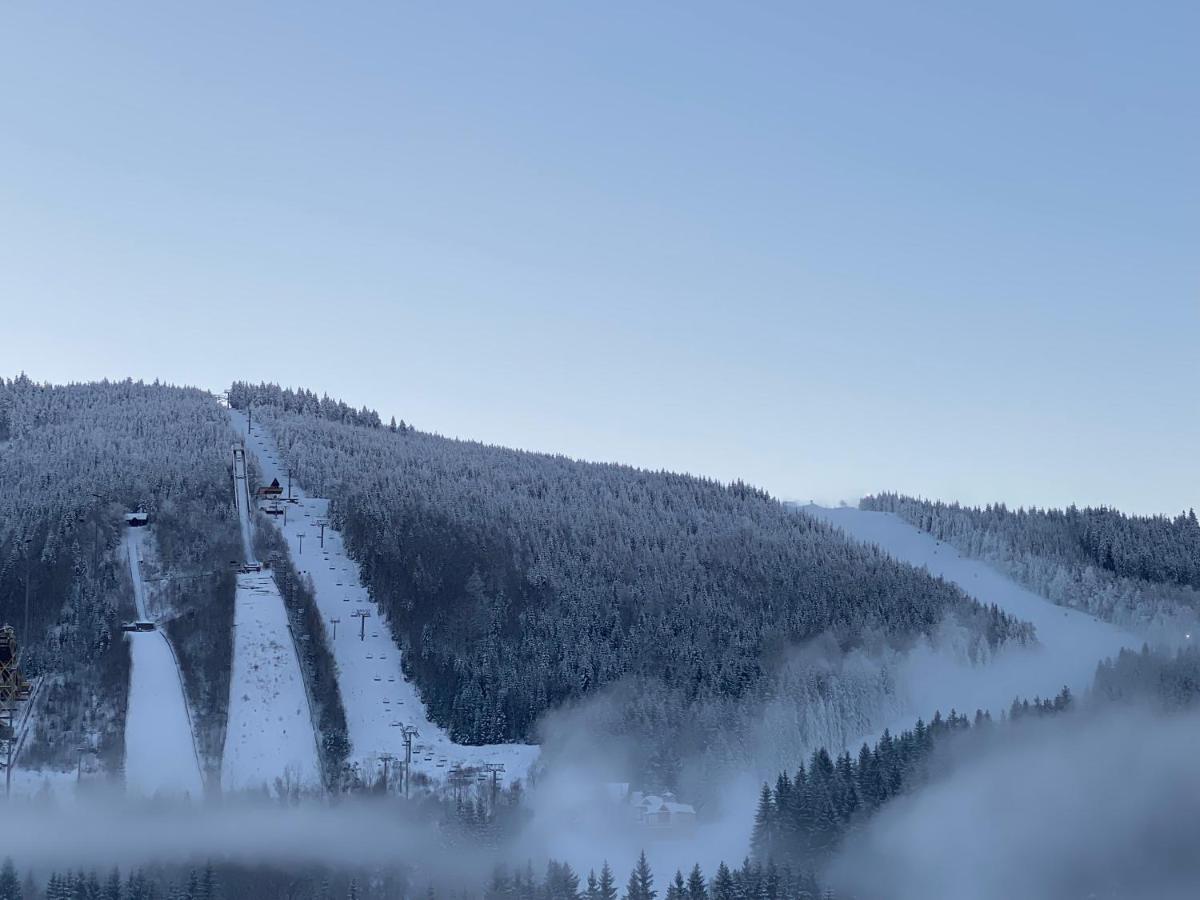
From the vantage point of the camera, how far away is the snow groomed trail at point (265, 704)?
143 metres

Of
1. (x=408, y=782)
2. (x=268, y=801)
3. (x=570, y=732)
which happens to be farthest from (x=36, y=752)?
(x=570, y=732)

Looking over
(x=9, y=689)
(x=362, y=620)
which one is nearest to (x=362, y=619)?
(x=362, y=620)

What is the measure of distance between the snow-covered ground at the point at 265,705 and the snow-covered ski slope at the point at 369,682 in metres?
4.93

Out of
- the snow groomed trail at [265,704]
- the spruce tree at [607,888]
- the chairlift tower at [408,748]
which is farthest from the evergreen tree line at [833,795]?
the snow groomed trail at [265,704]

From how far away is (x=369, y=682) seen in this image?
163 metres

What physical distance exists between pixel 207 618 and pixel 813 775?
6419 cm

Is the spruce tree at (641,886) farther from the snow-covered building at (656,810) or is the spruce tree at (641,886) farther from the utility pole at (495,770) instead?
the utility pole at (495,770)

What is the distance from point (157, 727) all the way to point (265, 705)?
33.5 ft

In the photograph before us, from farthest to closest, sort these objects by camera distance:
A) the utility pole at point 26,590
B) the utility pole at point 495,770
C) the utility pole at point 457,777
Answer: the utility pole at point 26,590
the utility pole at point 457,777
the utility pole at point 495,770

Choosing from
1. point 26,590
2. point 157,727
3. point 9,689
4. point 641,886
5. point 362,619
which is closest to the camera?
point 641,886

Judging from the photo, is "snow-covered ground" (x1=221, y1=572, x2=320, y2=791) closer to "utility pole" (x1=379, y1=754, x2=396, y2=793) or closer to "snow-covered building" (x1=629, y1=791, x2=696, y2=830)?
"utility pole" (x1=379, y1=754, x2=396, y2=793)

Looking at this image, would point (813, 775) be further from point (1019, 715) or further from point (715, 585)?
point (715, 585)

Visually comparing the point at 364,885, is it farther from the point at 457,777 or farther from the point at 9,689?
the point at 9,689

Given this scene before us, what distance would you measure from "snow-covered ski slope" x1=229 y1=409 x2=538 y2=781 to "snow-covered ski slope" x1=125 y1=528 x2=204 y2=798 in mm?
14773
